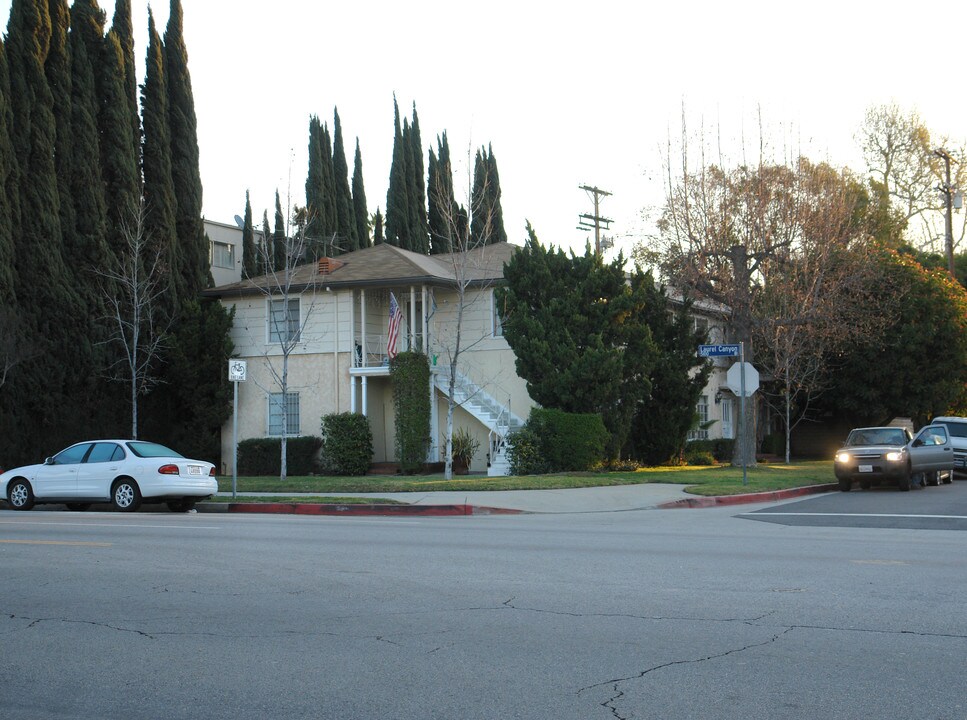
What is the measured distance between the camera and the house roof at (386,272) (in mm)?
31875

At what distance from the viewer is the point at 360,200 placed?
193 ft

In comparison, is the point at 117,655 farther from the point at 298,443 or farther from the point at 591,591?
the point at 298,443

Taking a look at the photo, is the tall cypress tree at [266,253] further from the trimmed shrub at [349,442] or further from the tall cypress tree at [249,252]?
the trimmed shrub at [349,442]

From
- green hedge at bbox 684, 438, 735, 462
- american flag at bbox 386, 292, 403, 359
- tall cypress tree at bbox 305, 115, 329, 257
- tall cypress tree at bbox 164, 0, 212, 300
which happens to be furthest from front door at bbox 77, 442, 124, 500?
tall cypress tree at bbox 305, 115, 329, 257

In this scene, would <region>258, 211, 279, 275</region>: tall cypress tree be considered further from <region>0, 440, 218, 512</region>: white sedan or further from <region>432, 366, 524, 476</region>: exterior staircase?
<region>0, 440, 218, 512</region>: white sedan

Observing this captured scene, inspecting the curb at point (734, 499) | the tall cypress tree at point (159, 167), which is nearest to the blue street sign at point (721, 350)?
the curb at point (734, 499)

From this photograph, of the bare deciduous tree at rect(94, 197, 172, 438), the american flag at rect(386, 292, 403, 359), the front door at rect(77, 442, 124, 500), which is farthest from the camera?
the bare deciduous tree at rect(94, 197, 172, 438)

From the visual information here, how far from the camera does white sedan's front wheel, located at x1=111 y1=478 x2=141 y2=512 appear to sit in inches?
791

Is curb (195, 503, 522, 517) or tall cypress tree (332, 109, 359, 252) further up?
tall cypress tree (332, 109, 359, 252)

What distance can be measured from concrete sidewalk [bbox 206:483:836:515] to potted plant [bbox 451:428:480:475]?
28.8 feet

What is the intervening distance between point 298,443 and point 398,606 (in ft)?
80.2

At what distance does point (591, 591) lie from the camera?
9.23 m

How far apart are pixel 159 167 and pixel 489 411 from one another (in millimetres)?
16355

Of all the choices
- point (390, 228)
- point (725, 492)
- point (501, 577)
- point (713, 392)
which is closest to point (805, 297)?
point (725, 492)
